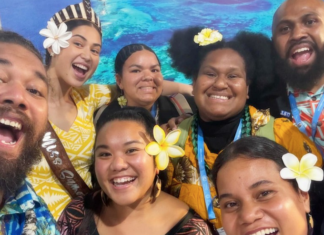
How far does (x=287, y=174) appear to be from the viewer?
151 cm

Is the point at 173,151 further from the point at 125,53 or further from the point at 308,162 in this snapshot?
the point at 125,53

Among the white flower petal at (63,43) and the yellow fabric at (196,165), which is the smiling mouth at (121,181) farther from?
the white flower petal at (63,43)

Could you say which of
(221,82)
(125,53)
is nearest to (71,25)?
(125,53)

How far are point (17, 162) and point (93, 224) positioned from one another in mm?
625

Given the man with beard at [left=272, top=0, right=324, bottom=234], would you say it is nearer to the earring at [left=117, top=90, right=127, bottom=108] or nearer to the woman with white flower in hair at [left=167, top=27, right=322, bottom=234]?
the woman with white flower in hair at [left=167, top=27, right=322, bottom=234]

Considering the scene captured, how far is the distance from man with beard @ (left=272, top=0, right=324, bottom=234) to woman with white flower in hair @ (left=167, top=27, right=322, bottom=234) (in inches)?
13.3

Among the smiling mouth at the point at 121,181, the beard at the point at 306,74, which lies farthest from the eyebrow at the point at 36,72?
the beard at the point at 306,74

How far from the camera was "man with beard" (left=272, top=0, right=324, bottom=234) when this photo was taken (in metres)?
2.39

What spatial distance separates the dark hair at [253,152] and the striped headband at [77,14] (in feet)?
5.73

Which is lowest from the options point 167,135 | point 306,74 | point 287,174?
point 287,174

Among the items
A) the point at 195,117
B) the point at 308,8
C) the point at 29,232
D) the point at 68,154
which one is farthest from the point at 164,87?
the point at 29,232

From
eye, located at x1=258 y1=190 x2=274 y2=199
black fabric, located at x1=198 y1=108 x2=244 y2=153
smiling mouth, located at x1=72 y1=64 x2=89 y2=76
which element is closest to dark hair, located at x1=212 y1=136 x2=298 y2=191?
eye, located at x1=258 y1=190 x2=274 y2=199

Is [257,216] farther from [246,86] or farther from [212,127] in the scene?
[246,86]

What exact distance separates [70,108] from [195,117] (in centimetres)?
105
